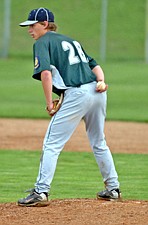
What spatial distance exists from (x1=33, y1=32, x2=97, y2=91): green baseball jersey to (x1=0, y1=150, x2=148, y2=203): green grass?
61.2 inches

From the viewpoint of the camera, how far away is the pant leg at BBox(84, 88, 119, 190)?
747cm

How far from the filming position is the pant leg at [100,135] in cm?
747

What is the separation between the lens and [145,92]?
23.6 m

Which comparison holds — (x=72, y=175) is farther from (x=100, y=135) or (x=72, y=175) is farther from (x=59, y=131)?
(x=59, y=131)

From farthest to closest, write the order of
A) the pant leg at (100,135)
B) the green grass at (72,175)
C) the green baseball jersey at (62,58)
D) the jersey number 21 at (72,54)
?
1. the green grass at (72,175)
2. the pant leg at (100,135)
3. the jersey number 21 at (72,54)
4. the green baseball jersey at (62,58)

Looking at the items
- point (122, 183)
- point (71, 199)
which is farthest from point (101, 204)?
point (122, 183)

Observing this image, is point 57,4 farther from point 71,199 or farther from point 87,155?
point 71,199

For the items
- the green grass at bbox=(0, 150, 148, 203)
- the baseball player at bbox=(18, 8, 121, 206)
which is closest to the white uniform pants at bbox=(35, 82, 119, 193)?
the baseball player at bbox=(18, 8, 121, 206)

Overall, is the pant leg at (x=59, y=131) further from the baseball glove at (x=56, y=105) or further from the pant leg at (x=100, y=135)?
the pant leg at (x=100, y=135)

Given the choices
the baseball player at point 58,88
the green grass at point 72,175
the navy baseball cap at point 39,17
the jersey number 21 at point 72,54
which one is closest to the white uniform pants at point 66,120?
the baseball player at point 58,88

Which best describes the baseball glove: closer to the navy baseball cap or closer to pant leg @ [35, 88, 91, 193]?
pant leg @ [35, 88, 91, 193]

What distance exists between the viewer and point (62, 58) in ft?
24.0

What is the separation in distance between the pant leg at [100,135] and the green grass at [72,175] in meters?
0.77

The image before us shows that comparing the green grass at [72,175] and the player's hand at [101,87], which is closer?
the player's hand at [101,87]
